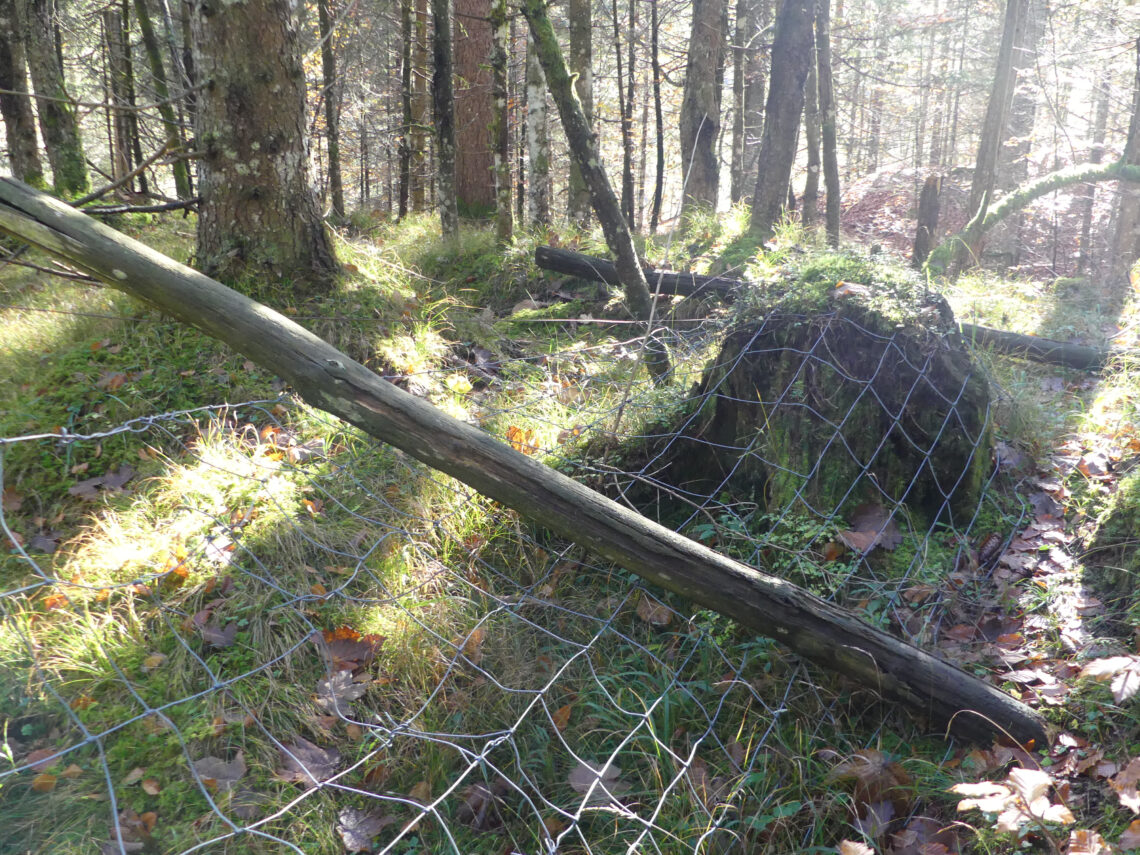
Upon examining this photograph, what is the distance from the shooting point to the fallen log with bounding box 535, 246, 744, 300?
19.2 feet

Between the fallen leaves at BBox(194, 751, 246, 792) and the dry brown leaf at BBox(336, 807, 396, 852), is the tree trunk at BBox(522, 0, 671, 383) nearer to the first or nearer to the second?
the dry brown leaf at BBox(336, 807, 396, 852)

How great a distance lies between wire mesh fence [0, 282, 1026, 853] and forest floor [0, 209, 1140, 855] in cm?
1

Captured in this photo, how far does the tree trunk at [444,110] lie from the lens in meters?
6.89

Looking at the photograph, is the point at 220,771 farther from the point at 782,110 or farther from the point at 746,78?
the point at 746,78

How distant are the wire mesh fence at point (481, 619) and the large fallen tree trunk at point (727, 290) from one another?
0.98m

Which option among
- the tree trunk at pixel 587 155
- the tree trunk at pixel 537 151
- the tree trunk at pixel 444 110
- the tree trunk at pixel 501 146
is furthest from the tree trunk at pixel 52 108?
the tree trunk at pixel 587 155

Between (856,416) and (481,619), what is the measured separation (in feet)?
6.28

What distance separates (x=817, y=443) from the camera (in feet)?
10.0

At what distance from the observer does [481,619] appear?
2.74 meters

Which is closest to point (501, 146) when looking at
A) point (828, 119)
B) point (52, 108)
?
point (52, 108)

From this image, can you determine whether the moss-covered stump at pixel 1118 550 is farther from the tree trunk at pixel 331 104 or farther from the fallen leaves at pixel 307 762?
the tree trunk at pixel 331 104

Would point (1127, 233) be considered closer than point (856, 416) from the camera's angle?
No

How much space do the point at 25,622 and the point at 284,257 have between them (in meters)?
2.68

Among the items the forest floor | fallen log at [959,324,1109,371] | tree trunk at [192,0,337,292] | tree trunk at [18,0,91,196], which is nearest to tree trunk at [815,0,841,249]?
fallen log at [959,324,1109,371]
